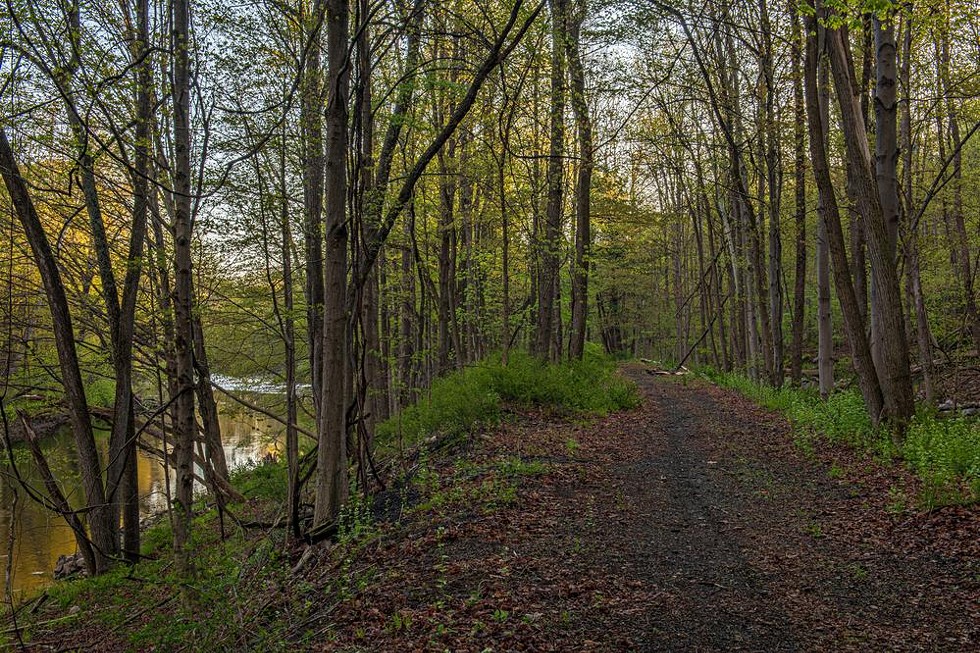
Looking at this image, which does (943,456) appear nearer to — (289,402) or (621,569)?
(621,569)

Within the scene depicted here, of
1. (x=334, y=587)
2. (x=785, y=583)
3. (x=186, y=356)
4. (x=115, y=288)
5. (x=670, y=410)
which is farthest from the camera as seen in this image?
(x=670, y=410)

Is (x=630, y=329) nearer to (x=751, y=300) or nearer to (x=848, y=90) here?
(x=751, y=300)

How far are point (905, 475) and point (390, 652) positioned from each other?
5.72 metres

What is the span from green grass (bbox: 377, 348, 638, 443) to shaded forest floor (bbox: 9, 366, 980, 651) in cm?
206

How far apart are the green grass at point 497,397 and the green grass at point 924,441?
11.7 ft

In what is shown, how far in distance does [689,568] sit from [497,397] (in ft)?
19.8

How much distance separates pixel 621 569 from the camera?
4.46m

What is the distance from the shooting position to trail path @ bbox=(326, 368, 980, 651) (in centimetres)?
350

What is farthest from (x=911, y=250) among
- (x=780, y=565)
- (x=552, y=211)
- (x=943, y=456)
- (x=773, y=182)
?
(x=780, y=565)

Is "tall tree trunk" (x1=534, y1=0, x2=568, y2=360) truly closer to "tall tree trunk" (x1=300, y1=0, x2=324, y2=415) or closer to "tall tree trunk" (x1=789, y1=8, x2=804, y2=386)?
"tall tree trunk" (x1=789, y1=8, x2=804, y2=386)

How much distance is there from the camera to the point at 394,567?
15.6 feet

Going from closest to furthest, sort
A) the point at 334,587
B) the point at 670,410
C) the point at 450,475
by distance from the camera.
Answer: the point at 334,587 < the point at 450,475 < the point at 670,410

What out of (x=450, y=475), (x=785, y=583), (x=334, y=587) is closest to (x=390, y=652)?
(x=334, y=587)

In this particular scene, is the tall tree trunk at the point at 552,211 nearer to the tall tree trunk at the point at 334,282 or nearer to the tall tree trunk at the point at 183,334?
the tall tree trunk at the point at 334,282
